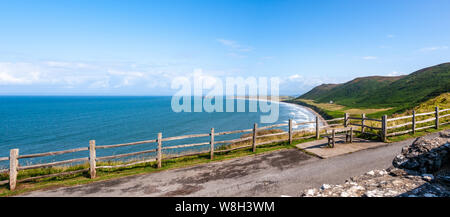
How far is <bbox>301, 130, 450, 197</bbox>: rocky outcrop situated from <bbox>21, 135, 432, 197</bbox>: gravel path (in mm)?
2195

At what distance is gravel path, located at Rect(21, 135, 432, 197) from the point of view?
7402 mm

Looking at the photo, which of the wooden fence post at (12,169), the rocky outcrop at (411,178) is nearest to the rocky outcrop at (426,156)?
the rocky outcrop at (411,178)

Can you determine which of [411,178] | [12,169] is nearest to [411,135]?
[411,178]

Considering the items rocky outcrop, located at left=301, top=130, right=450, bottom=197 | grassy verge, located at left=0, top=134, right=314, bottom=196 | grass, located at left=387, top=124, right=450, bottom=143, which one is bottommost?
grassy verge, located at left=0, top=134, right=314, bottom=196

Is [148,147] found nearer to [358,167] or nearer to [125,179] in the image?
[125,179]

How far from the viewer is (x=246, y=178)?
8492 mm

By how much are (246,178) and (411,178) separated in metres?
5.31

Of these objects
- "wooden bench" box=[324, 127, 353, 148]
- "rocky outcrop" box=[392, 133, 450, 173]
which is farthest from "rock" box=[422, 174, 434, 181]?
"wooden bench" box=[324, 127, 353, 148]

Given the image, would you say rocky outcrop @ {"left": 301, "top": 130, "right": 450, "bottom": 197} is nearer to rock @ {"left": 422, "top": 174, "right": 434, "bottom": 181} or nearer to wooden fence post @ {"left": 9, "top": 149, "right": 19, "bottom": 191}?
rock @ {"left": 422, "top": 174, "right": 434, "bottom": 181}

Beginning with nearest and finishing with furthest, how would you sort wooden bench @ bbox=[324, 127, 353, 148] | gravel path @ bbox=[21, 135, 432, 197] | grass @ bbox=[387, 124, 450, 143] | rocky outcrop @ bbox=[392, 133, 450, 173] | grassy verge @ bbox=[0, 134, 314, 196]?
rocky outcrop @ bbox=[392, 133, 450, 173]
gravel path @ bbox=[21, 135, 432, 197]
grassy verge @ bbox=[0, 134, 314, 196]
wooden bench @ bbox=[324, 127, 353, 148]
grass @ bbox=[387, 124, 450, 143]

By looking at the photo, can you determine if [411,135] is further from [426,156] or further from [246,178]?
[246,178]
